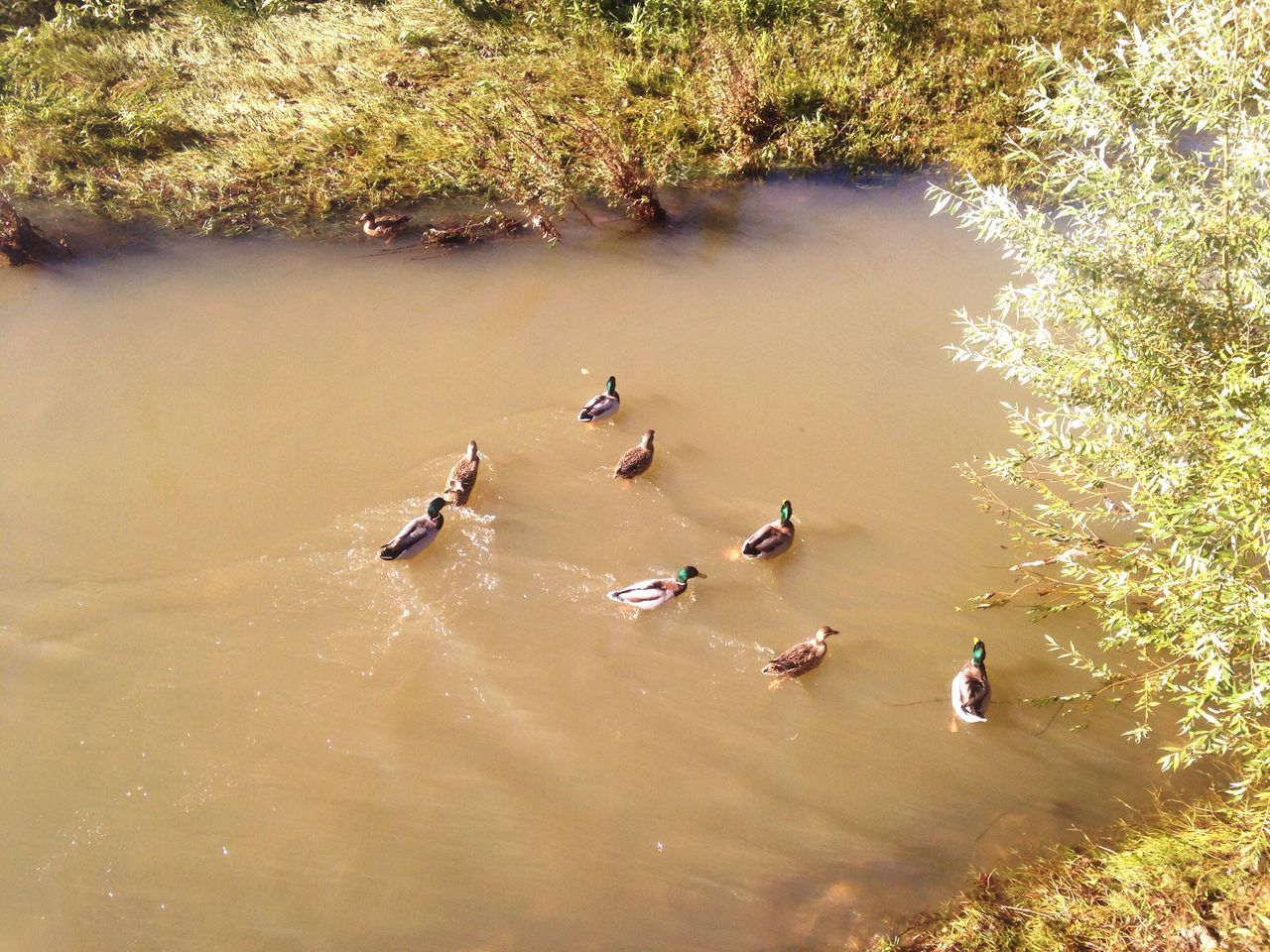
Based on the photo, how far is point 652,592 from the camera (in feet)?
24.8

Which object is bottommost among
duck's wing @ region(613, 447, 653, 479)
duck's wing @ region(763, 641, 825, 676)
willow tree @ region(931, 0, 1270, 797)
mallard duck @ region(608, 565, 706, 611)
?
duck's wing @ region(763, 641, 825, 676)

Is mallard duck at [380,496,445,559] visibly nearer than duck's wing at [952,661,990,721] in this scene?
No

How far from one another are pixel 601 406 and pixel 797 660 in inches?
146

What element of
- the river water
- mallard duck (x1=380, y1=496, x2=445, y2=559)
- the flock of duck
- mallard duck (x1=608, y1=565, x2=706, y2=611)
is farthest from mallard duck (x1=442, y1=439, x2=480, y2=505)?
mallard duck (x1=608, y1=565, x2=706, y2=611)

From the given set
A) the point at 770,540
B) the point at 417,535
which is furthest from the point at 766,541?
the point at 417,535

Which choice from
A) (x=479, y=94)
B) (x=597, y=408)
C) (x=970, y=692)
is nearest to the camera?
(x=970, y=692)

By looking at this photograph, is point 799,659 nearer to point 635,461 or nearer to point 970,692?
point 970,692

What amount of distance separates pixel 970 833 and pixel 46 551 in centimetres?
905

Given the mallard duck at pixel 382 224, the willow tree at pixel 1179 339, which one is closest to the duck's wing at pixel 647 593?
the willow tree at pixel 1179 339

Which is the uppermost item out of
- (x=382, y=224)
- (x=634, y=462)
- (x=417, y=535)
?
(x=382, y=224)

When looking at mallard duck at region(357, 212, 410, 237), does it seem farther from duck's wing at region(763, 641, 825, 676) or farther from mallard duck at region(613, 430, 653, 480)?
duck's wing at region(763, 641, 825, 676)

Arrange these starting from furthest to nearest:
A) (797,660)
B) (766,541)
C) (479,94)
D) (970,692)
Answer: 1. (479,94)
2. (766,541)
3. (797,660)
4. (970,692)

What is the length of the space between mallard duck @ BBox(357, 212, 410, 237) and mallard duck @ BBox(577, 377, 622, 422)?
15.2 feet

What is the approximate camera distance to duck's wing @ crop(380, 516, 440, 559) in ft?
25.7
